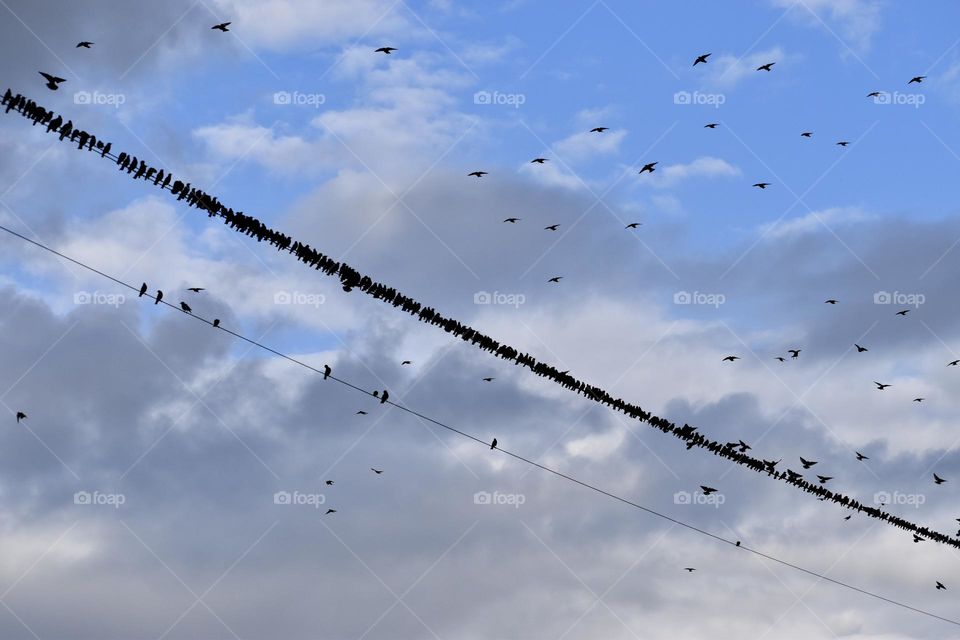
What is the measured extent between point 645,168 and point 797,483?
45.5 feet

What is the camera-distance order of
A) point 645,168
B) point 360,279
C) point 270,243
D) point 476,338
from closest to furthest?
point 270,243
point 360,279
point 476,338
point 645,168

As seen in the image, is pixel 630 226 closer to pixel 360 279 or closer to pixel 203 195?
pixel 360 279

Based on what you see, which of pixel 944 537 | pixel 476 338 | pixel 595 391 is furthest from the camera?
pixel 944 537

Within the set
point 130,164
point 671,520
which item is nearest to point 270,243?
point 130,164

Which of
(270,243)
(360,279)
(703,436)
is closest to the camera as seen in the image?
(270,243)

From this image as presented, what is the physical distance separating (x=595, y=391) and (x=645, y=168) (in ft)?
43.8

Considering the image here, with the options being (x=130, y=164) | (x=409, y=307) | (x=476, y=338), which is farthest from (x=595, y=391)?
(x=130, y=164)

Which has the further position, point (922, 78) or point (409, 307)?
point (922, 78)

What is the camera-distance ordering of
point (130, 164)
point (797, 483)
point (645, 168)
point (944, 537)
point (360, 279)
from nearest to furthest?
point (130, 164) → point (360, 279) → point (797, 483) → point (645, 168) → point (944, 537)

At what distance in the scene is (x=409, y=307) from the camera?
27250 mm

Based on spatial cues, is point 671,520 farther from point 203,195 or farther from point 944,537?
point 203,195

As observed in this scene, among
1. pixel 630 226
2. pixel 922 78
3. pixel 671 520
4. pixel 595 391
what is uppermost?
pixel 922 78

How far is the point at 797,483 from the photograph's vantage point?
122 ft

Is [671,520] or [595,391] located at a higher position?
[595,391]
